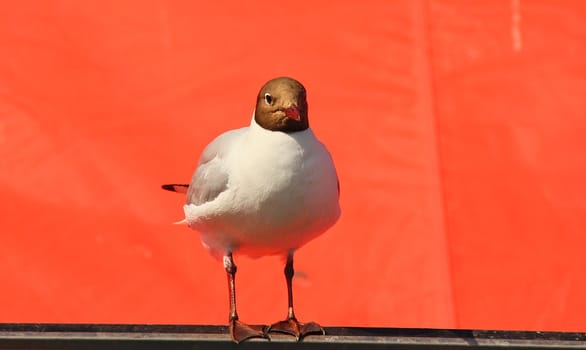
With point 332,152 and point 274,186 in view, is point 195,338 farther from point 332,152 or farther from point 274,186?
point 332,152

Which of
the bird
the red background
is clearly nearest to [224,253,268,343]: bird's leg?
the bird

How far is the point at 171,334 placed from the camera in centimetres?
386

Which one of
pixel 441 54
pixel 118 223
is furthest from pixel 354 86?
pixel 118 223

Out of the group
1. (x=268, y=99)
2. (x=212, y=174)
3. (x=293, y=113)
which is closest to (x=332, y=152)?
(x=212, y=174)

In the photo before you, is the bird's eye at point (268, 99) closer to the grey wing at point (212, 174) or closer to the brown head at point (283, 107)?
the brown head at point (283, 107)

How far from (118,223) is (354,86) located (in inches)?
89.2

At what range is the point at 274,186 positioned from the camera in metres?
4.10

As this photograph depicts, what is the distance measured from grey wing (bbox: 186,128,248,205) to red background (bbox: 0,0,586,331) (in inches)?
90.9

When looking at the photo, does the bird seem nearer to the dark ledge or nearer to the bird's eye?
the bird's eye

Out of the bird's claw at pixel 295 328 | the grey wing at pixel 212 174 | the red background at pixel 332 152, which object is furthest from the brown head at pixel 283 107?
the red background at pixel 332 152

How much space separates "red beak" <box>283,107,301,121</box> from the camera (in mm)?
4109

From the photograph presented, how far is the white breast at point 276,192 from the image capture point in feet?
13.5

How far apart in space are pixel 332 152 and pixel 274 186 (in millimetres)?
4048

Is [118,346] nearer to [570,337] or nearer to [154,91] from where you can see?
[570,337]
